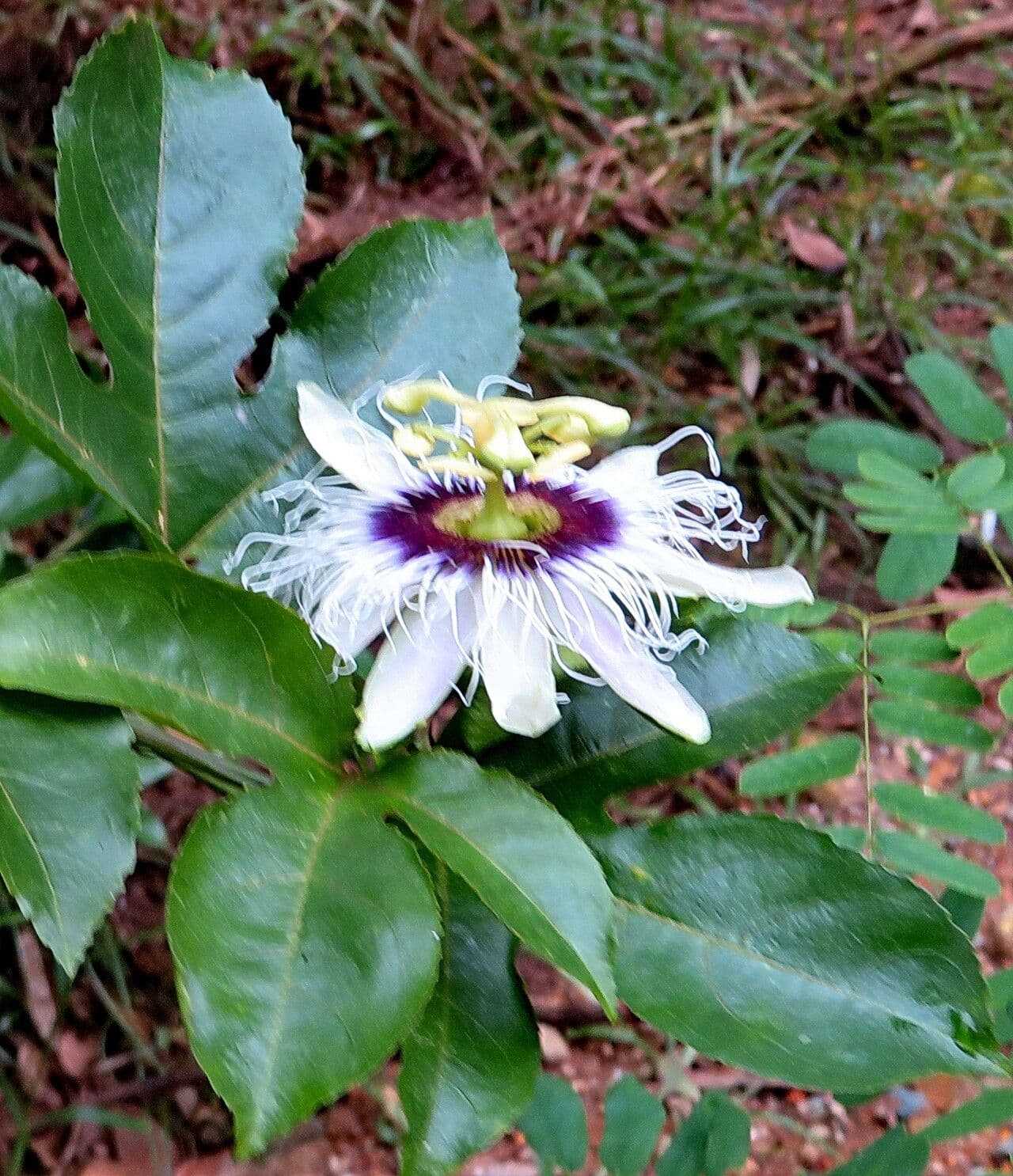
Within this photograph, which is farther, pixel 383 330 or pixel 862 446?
pixel 862 446

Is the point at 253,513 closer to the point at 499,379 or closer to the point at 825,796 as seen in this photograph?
the point at 499,379

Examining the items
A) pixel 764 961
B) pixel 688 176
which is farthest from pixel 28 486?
pixel 688 176

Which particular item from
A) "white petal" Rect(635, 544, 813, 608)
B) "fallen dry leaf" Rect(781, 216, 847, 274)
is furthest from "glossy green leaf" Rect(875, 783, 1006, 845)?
"fallen dry leaf" Rect(781, 216, 847, 274)

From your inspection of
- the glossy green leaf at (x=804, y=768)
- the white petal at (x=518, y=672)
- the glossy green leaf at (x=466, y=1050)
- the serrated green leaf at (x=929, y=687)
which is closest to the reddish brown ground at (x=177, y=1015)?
the glossy green leaf at (x=804, y=768)

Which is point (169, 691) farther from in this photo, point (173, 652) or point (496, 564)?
point (496, 564)

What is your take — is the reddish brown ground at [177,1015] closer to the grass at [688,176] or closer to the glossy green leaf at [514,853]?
the grass at [688,176]
